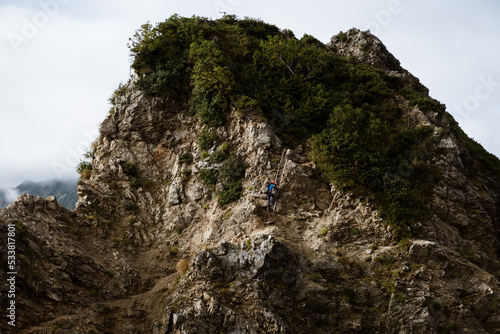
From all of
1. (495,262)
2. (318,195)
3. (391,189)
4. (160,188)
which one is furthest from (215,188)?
(495,262)

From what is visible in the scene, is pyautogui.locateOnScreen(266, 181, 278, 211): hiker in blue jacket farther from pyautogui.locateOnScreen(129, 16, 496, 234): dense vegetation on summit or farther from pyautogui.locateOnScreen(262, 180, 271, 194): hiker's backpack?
pyautogui.locateOnScreen(129, 16, 496, 234): dense vegetation on summit

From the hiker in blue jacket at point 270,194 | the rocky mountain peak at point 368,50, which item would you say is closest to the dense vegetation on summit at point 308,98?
the hiker in blue jacket at point 270,194

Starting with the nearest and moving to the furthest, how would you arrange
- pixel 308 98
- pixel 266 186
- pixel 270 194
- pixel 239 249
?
pixel 239 249 → pixel 270 194 → pixel 266 186 → pixel 308 98

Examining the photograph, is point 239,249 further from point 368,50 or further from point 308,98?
point 368,50

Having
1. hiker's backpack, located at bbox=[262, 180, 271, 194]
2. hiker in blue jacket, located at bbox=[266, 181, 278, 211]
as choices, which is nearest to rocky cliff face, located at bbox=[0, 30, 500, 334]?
hiker's backpack, located at bbox=[262, 180, 271, 194]

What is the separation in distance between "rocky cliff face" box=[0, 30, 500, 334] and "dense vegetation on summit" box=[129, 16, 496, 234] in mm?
894

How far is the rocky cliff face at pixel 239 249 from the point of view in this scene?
47.8 ft

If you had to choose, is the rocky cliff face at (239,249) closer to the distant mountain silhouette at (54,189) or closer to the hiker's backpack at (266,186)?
the hiker's backpack at (266,186)

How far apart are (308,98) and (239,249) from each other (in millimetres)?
11706

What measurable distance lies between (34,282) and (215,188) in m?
10.3

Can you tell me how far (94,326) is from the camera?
13.9 m

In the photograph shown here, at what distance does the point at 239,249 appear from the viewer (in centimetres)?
1638

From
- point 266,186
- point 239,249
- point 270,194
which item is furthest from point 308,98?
point 239,249

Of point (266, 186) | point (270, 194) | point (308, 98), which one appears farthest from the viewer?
point (308, 98)
